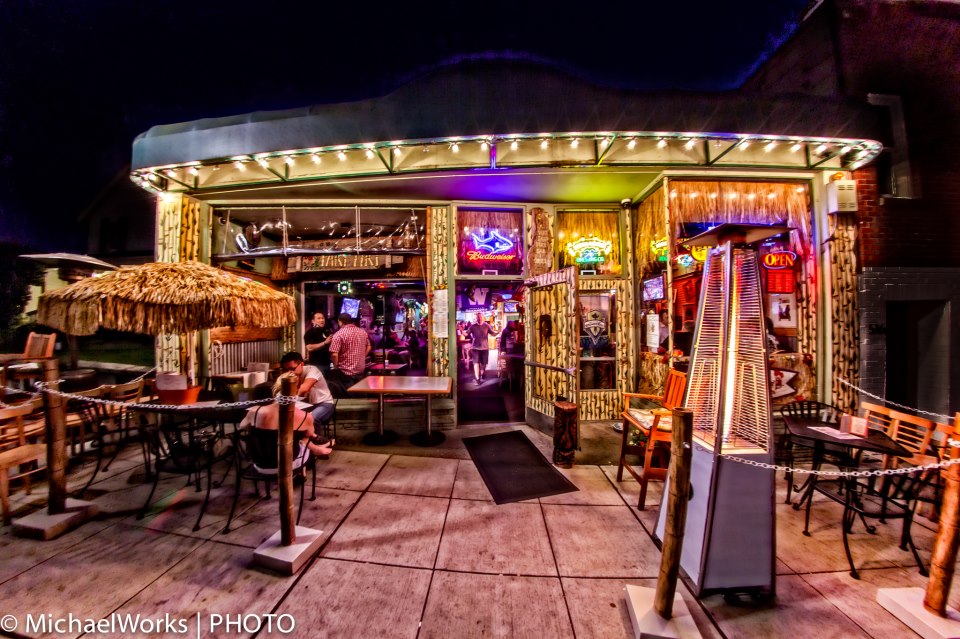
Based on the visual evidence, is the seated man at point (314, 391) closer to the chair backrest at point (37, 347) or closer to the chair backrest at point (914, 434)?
the chair backrest at point (37, 347)

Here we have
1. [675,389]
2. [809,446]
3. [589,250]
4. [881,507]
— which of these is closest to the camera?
[881,507]

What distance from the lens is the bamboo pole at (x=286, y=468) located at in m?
3.12

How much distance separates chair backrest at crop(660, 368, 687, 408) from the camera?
4.70 meters

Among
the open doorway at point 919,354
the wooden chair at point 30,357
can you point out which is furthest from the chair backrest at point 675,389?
the wooden chair at point 30,357

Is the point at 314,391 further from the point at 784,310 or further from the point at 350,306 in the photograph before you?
the point at 784,310

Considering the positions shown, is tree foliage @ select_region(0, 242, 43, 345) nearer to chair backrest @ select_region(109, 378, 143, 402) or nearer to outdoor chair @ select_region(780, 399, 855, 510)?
chair backrest @ select_region(109, 378, 143, 402)

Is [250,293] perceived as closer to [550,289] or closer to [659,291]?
[550,289]

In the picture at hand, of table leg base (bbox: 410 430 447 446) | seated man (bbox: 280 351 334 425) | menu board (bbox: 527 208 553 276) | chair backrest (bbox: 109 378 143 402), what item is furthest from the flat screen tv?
→ chair backrest (bbox: 109 378 143 402)

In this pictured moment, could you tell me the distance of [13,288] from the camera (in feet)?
44.8

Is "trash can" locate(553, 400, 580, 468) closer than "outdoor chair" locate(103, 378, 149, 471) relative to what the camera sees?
No

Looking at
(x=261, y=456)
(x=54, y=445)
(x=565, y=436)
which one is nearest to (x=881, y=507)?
(x=565, y=436)

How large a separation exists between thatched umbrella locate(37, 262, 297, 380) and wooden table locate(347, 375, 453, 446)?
6.67 feet

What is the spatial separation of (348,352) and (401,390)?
1.99 m

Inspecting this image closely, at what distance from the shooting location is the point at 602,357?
293 inches
